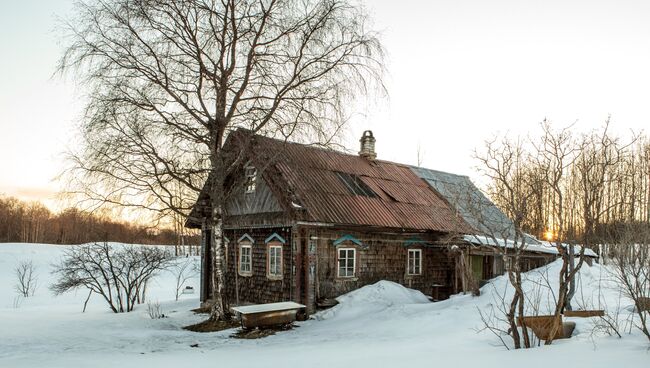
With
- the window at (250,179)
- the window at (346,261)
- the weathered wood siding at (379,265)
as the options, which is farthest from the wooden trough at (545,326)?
the window at (250,179)

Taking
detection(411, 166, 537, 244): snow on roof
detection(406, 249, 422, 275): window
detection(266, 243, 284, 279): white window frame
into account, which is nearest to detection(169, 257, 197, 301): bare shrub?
detection(266, 243, 284, 279): white window frame

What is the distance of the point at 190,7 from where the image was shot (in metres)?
14.7

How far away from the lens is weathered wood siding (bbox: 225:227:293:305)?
16703mm

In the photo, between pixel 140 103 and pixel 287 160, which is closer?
pixel 140 103

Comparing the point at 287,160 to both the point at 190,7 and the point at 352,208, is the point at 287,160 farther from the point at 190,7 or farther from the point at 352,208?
the point at 190,7

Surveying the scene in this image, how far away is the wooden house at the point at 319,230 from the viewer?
53.3ft

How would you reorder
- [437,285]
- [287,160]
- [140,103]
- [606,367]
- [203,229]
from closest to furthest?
[606,367] → [140,103] → [287,160] → [437,285] → [203,229]

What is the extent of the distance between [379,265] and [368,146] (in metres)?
6.42

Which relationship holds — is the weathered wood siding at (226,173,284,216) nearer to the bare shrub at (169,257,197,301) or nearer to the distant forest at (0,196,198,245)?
the bare shrub at (169,257,197,301)

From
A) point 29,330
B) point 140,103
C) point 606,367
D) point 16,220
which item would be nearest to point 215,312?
point 29,330

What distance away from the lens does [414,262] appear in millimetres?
19125

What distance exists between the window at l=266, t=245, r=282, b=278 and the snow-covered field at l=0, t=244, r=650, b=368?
7.26 ft

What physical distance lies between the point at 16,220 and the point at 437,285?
75468 mm

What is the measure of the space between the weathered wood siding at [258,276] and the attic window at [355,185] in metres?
3.46
